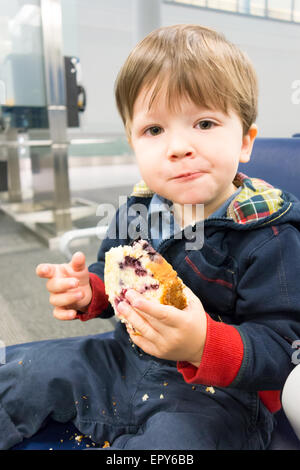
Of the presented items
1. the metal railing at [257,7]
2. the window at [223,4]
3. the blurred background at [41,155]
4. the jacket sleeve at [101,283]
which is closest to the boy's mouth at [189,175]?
the jacket sleeve at [101,283]

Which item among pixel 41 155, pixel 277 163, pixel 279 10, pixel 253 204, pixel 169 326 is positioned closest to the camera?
pixel 169 326

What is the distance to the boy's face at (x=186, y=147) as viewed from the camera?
1.83ft

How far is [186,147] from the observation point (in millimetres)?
548

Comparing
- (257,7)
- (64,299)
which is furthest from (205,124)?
(257,7)

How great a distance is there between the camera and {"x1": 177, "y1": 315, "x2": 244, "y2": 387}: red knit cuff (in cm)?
50

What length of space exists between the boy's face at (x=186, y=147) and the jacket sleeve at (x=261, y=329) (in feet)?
0.38

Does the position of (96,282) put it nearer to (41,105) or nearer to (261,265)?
(261,265)

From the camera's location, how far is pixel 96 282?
2.34 feet

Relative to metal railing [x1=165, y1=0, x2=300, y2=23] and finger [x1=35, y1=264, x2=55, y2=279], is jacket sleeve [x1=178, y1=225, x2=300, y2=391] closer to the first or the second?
finger [x1=35, y1=264, x2=55, y2=279]

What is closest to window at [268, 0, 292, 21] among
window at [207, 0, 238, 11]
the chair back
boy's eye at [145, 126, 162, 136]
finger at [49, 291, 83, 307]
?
window at [207, 0, 238, 11]

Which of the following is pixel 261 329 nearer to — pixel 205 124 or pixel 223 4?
pixel 205 124

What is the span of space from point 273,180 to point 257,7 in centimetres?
831

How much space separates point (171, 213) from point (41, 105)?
2.08 meters

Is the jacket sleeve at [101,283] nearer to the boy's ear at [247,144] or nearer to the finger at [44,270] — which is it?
the finger at [44,270]
